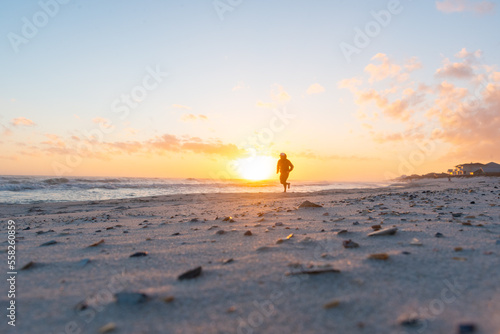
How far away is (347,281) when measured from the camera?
217 centimetres

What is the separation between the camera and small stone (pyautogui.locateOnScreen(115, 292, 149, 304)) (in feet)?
6.47

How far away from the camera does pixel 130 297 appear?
199cm

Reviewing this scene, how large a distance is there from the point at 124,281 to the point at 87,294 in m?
0.30

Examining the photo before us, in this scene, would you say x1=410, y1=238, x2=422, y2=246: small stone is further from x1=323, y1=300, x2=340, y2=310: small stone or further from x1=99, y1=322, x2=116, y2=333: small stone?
x1=99, y1=322, x2=116, y2=333: small stone

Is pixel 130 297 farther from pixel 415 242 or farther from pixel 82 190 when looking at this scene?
Result: pixel 82 190

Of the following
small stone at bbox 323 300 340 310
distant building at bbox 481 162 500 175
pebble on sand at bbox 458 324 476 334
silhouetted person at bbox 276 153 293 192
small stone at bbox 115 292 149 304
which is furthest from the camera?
distant building at bbox 481 162 500 175

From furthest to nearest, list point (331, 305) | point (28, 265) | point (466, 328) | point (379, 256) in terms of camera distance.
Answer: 1. point (28, 265)
2. point (379, 256)
3. point (331, 305)
4. point (466, 328)

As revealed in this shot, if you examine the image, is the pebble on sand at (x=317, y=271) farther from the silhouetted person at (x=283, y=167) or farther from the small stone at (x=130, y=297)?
the silhouetted person at (x=283, y=167)

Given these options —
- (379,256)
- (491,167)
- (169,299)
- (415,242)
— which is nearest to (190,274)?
(169,299)

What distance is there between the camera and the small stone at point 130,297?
6.47ft

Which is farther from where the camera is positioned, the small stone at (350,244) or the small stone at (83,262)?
the small stone at (350,244)

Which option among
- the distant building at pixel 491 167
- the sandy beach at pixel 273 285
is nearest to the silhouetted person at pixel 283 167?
the sandy beach at pixel 273 285

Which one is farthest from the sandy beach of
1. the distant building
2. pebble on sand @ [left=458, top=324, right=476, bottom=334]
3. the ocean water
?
the distant building

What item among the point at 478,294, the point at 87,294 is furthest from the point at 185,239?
the point at 478,294
